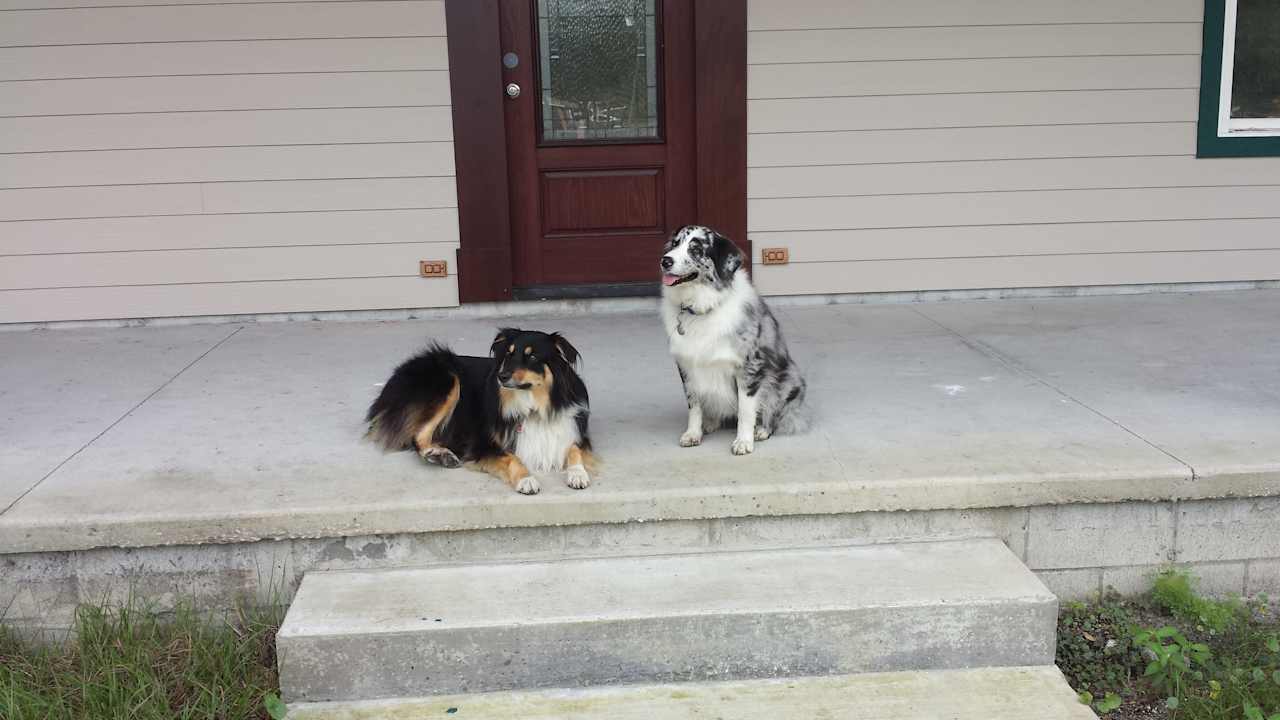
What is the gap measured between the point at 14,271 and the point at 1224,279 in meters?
6.37

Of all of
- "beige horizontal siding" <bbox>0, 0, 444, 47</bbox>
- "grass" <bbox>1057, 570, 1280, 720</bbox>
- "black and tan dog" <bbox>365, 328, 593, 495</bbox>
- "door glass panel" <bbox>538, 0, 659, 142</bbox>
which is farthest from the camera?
"door glass panel" <bbox>538, 0, 659, 142</bbox>

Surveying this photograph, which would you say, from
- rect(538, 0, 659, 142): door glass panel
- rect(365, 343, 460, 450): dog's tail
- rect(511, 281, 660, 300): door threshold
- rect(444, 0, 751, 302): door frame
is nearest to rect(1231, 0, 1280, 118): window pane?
rect(444, 0, 751, 302): door frame

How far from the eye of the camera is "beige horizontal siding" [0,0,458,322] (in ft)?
17.6

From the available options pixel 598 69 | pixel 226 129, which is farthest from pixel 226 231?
pixel 598 69

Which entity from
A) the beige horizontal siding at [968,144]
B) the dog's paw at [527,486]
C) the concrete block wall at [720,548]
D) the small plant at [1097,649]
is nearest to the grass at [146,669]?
the concrete block wall at [720,548]

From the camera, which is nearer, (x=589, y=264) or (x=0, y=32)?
(x=0, y=32)

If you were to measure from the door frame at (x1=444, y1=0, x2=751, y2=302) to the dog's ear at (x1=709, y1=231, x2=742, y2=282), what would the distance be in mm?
2309

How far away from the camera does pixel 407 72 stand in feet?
18.0

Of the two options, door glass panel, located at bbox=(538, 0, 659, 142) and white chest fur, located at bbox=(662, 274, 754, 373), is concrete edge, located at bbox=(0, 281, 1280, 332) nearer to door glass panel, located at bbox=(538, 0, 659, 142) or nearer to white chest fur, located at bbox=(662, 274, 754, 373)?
door glass panel, located at bbox=(538, 0, 659, 142)

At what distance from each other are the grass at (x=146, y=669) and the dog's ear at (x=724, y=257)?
1637 millimetres

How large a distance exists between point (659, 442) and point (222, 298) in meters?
3.07

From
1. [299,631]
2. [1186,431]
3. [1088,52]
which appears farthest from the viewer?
[1088,52]

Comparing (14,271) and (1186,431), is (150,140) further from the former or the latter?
(1186,431)

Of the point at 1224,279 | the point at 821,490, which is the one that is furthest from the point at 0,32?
the point at 1224,279
